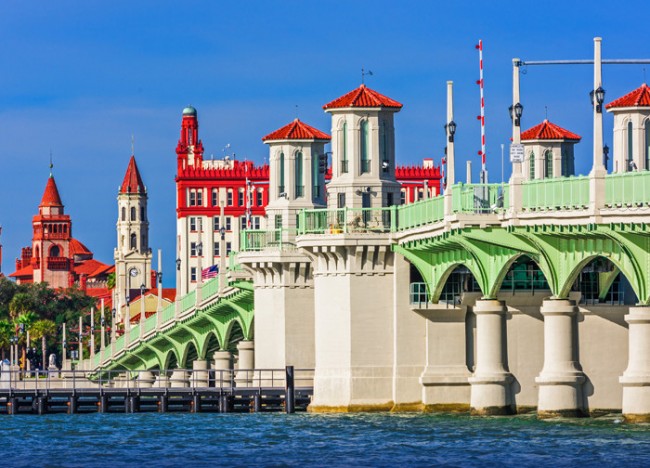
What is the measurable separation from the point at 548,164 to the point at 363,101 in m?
16.1

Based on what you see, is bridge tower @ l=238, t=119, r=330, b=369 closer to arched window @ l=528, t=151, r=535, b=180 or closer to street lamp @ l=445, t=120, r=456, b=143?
arched window @ l=528, t=151, r=535, b=180

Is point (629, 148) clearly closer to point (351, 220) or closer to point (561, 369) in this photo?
point (351, 220)

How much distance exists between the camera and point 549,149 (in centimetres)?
12456

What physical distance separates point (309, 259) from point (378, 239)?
33.2 ft

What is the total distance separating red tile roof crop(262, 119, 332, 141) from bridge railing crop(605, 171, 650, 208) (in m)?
37.0

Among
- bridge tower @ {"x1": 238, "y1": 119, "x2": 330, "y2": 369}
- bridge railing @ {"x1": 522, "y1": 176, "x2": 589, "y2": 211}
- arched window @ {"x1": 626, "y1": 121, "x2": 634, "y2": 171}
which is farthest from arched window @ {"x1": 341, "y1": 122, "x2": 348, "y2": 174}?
bridge railing @ {"x1": 522, "y1": 176, "x2": 589, "y2": 211}

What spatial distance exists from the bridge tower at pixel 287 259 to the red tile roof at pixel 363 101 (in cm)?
887

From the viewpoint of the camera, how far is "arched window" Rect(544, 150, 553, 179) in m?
125

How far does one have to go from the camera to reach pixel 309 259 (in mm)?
118500

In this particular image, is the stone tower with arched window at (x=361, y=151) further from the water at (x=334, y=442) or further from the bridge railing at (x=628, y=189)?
the bridge railing at (x=628, y=189)

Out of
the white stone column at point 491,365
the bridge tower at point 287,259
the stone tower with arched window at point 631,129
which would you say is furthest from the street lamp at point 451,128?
the bridge tower at point 287,259

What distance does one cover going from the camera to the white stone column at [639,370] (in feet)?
291

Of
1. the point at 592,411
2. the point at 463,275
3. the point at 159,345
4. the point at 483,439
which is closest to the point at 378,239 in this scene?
the point at 463,275

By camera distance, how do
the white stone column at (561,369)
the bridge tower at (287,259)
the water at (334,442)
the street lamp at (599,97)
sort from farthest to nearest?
the bridge tower at (287,259), the white stone column at (561,369), the street lamp at (599,97), the water at (334,442)
